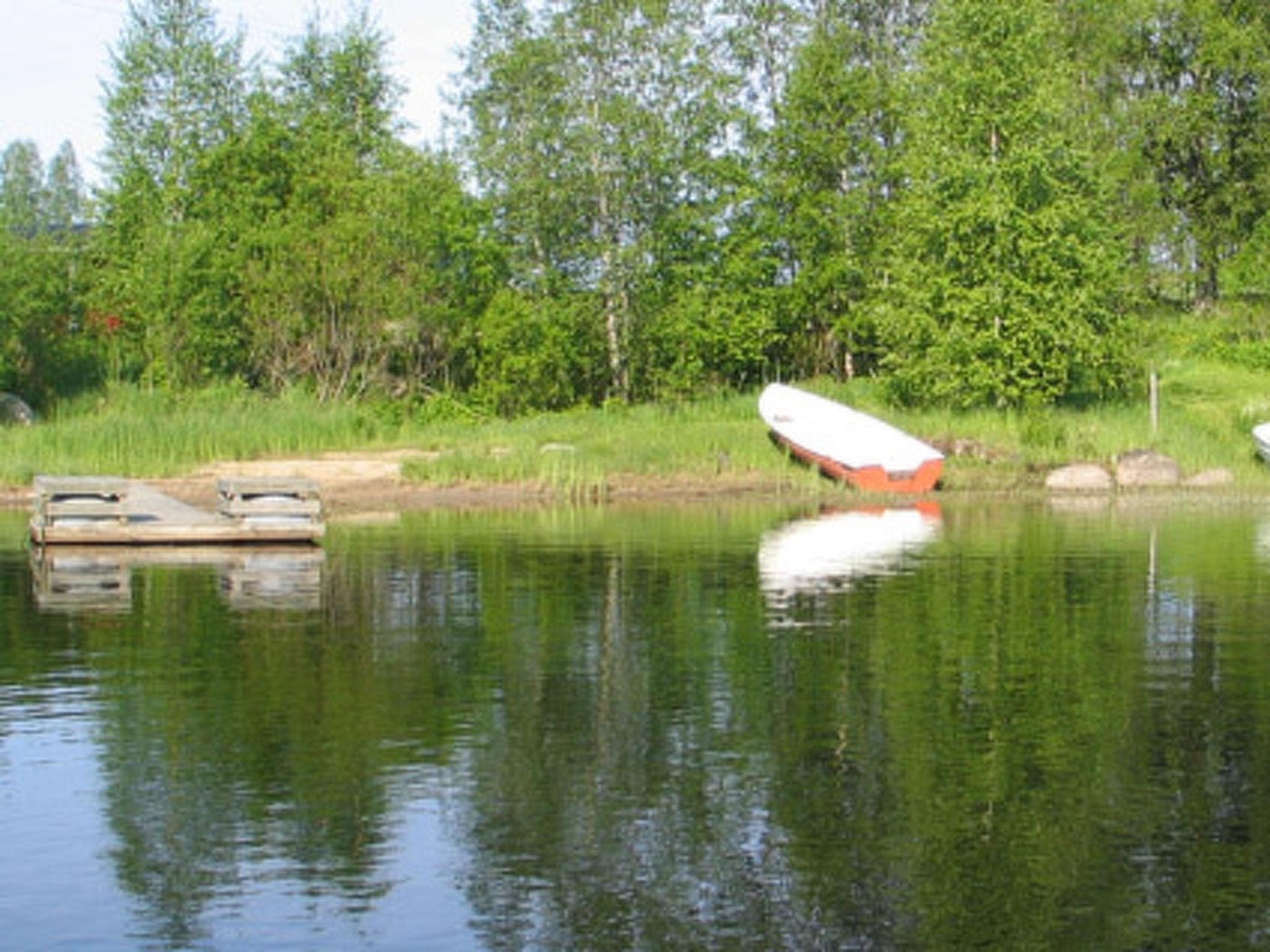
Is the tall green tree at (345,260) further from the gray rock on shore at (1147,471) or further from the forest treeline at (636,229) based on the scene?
the gray rock on shore at (1147,471)

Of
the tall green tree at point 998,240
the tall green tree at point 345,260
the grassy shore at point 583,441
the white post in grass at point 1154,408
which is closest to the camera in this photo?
the grassy shore at point 583,441

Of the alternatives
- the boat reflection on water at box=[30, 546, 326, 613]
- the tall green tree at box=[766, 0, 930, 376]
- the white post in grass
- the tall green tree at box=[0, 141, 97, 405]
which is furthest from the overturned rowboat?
the tall green tree at box=[0, 141, 97, 405]

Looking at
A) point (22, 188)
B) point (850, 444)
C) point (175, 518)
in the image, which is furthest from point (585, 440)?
point (22, 188)

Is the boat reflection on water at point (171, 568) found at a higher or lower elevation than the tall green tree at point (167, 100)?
lower

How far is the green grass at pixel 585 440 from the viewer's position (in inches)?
1519

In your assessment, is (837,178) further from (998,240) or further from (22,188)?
(22,188)

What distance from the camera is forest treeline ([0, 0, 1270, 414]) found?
43188 millimetres

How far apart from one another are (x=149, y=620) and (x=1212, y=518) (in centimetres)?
2035

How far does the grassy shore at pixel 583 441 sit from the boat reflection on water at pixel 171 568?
997 cm

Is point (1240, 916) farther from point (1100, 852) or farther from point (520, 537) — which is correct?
point (520, 537)

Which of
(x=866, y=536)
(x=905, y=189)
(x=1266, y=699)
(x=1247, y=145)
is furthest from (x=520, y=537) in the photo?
(x=1247, y=145)

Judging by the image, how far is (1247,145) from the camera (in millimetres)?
59375

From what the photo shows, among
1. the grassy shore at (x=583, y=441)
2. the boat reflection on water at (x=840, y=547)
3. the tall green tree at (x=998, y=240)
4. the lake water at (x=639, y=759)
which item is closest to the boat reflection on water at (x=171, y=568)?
the lake water at (x=639, y=759)

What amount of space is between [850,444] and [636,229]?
1347cm
